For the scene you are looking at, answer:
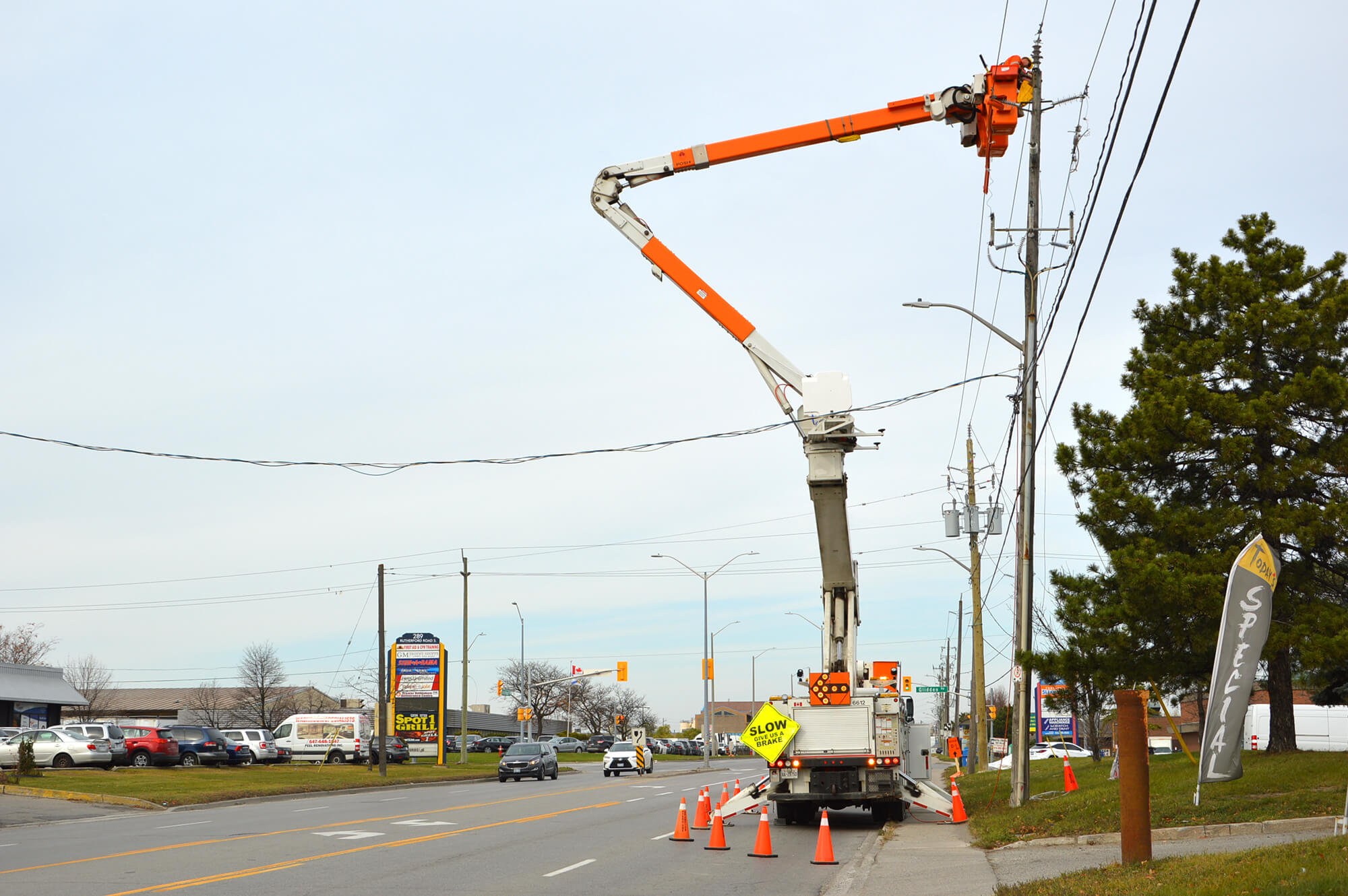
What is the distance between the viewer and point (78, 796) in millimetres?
28844

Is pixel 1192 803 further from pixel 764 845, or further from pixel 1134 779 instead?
pixel 1134 779

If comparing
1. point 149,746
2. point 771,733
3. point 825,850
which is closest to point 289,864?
point 825,850

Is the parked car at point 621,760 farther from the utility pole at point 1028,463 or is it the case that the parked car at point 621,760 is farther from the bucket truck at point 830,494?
the utility pole at point 1028,463

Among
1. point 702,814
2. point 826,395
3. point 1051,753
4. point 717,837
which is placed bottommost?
point 1051,753

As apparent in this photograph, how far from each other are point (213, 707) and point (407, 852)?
3929 inches

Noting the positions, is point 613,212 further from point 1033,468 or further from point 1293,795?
point 1293,795

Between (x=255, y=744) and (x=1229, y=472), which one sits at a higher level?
(x=1229, y=472)

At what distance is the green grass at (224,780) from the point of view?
30578mm

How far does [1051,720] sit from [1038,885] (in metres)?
59.4

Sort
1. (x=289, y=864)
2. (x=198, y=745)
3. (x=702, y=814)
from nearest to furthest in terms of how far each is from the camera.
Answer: (x=289, y=864) < (x=702, y=814) < (x=198, y=745)

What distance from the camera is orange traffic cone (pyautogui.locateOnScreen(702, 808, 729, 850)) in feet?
56.1

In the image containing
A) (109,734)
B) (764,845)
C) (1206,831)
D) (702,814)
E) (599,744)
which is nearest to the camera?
(1206,831)

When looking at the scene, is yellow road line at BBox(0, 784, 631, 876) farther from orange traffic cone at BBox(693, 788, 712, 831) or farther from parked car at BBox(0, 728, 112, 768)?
parked car at BBox(0, 728, 112, 768)

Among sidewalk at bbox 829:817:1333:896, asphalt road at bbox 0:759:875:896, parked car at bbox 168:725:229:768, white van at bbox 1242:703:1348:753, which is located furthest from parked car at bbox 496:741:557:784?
sidewalk at bbox 829:817:1333:896
